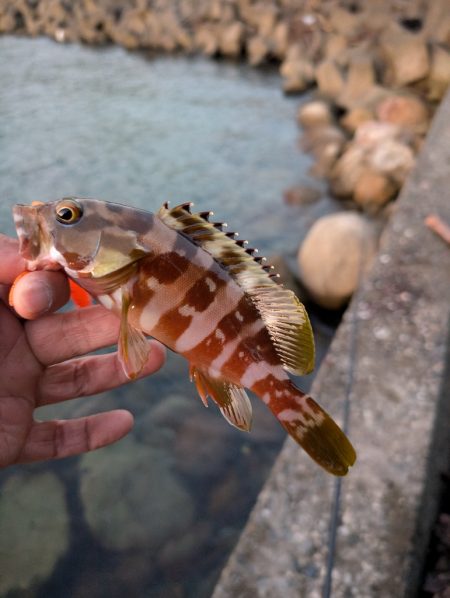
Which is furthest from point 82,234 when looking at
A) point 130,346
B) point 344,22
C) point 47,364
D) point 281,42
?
point 281,42

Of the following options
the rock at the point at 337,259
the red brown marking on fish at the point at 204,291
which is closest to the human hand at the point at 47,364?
the red brown marking on fish at the point at 204,291

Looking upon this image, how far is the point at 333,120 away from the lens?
1437 cm

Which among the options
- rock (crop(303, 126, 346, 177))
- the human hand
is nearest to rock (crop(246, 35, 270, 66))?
rock (crop(303, 126, 346, 177))

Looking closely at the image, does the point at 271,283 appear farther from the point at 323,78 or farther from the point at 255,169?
the point at 323,78

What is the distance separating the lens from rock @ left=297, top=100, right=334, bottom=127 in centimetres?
1428

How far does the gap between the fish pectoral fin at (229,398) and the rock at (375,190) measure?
846 centimetres

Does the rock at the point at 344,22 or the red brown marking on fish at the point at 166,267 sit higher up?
the red brown marking on fish at the point at 166,267

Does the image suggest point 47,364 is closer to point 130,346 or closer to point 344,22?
point 130,346

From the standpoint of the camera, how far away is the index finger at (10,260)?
6.77 feet

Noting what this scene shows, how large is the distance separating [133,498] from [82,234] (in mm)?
3921

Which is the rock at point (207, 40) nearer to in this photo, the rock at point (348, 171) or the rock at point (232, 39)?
the rock at point (232, 39)

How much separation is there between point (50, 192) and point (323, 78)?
10.2m

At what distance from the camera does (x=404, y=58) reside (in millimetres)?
14039

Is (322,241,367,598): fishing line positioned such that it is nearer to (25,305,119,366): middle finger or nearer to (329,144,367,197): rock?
(25,305,119,366): middle finger
